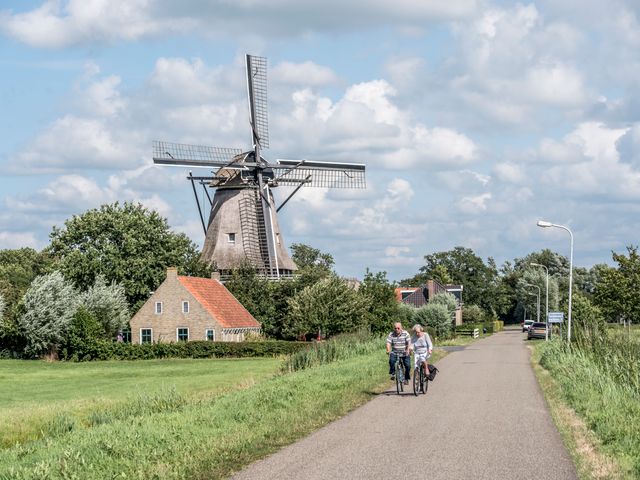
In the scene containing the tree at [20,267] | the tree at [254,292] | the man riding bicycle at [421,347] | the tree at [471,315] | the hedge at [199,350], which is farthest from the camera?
the tree at [471,315]

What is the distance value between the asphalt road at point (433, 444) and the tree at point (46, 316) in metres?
44.8

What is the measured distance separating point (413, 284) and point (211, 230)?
10236 cm

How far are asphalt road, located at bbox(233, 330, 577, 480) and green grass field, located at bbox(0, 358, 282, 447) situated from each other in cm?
613

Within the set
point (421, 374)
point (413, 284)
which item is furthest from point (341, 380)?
point (413, 284)

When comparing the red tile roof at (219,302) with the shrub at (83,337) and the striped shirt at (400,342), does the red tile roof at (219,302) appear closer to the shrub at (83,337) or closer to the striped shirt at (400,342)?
the shrub at (83,337)

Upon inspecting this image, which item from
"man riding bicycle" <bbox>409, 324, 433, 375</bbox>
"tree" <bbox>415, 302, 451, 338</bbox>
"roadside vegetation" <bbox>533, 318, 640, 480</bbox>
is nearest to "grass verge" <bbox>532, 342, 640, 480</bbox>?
"roadside vegetation" <bbox>533, 318, 640, 480</bbox>

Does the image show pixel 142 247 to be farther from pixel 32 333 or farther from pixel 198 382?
pixel 198 382

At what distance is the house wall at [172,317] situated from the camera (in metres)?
67.2

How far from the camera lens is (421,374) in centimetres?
2325

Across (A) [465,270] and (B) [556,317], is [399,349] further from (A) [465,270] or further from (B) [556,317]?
(A) [465,270]

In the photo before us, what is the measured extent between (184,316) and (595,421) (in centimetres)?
5326

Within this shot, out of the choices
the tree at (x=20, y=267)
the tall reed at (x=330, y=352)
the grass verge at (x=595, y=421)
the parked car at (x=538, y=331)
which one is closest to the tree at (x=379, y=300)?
the parked car at (x=538, y=331)

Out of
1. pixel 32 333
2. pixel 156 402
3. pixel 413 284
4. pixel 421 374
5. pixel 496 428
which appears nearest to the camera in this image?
pixel 496 428

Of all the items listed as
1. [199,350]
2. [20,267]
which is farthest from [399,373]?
[20,267]
